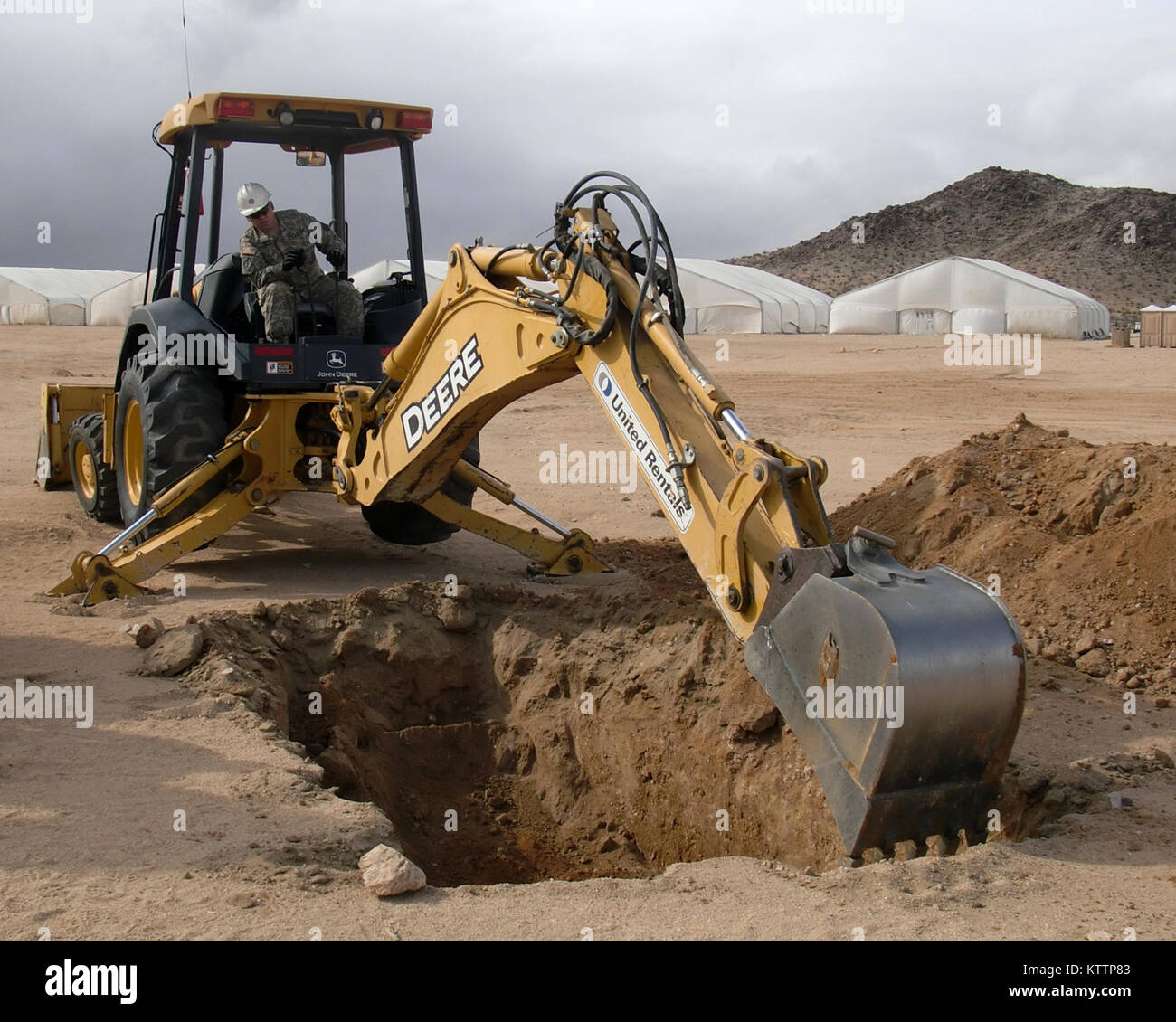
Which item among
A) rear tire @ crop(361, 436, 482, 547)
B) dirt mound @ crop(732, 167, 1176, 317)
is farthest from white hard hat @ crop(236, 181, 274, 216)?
dirt mound @ crop(732, 167, 1176, 317)

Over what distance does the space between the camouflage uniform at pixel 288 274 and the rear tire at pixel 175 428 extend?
2.05 feet

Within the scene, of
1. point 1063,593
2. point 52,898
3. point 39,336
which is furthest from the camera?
point 39,336

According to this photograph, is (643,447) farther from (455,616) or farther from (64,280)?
(64,280)

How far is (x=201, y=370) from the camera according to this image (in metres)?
8.12

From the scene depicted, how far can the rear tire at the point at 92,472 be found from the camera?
9453 mm

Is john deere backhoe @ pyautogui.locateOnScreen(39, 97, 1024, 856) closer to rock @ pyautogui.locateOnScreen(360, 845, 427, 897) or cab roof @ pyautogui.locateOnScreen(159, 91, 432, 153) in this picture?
rock @ pyautogui.locateOnScreen(360, 845, 427, 897)

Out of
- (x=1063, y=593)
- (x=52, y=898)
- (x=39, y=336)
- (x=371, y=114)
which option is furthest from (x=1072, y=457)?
(x=39, y=336)

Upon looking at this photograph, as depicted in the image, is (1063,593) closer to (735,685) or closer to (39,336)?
(735,685)

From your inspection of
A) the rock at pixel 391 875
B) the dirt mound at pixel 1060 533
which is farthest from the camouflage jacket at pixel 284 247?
the rock at pixel 391 875

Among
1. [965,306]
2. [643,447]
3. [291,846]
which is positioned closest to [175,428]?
[643,447]

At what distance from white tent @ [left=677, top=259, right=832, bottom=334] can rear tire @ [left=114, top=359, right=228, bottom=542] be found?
105 feet

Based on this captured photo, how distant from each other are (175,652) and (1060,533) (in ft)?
16.1

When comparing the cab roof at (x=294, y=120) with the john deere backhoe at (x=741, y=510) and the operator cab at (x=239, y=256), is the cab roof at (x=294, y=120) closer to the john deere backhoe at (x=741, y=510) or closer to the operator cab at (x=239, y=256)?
the operator cab at (x=239, y=256)
